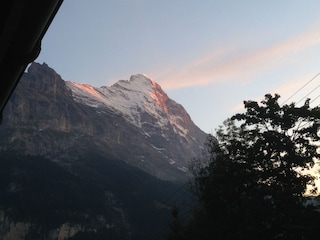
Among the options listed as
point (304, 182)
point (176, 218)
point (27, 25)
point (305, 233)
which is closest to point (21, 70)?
point (27, 25)

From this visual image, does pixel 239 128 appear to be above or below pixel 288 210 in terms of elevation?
above

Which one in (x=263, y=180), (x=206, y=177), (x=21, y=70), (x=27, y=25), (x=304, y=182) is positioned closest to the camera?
(x=27, y=25)

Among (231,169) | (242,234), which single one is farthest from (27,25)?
(231,169)

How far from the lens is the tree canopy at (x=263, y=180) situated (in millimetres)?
28797

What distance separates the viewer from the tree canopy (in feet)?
94.5

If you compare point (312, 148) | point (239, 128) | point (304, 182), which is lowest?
point (304, 182)

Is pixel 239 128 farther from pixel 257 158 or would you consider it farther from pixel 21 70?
pixel 21 70

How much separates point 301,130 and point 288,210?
6.77 meters

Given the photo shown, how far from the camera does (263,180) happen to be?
1275 inches

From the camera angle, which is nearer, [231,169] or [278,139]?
[278,139]

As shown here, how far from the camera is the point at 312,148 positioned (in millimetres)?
30531

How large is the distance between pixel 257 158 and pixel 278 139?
2860mm

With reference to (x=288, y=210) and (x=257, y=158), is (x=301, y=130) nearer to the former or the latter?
(x=257, y=158)

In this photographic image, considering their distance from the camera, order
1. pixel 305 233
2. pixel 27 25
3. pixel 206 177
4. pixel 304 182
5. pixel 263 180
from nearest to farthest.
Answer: pixel 27 25 → pixel 305 233 → pixel 304 182 → pixel 263 180 → pixel 206 177
